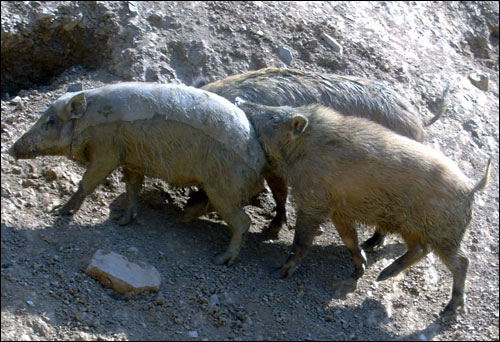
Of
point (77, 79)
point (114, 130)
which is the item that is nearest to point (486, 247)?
point (114, 130)

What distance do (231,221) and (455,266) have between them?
192cm

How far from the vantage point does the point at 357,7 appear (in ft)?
33.9

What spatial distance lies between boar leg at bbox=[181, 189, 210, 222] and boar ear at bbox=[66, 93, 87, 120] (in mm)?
1304

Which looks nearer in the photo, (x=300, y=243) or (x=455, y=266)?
(x=455, y=266)

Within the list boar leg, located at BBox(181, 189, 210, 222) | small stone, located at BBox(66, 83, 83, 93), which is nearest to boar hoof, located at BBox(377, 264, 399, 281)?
boar leg, located at BBox(181, 189, 210, 222)

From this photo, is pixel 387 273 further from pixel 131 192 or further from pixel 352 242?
pixel 131 192

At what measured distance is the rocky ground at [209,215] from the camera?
5.88 metres

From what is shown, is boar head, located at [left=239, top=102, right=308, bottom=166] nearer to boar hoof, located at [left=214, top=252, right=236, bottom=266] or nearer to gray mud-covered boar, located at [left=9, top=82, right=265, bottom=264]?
gray mud-covered boar, located at [left=9, top=82, right=265, bottom=264]

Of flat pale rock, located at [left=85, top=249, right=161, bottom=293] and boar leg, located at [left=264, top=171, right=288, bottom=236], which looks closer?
flat pale rock, located at [left=85, top=249, right=161, bottom=293]

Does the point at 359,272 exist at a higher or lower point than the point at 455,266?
lower

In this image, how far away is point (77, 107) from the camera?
21.7 ft

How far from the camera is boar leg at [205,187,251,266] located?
6617mm

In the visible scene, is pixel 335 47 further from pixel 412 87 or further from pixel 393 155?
pixel 393 155

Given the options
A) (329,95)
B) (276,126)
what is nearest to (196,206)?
(276,126)
